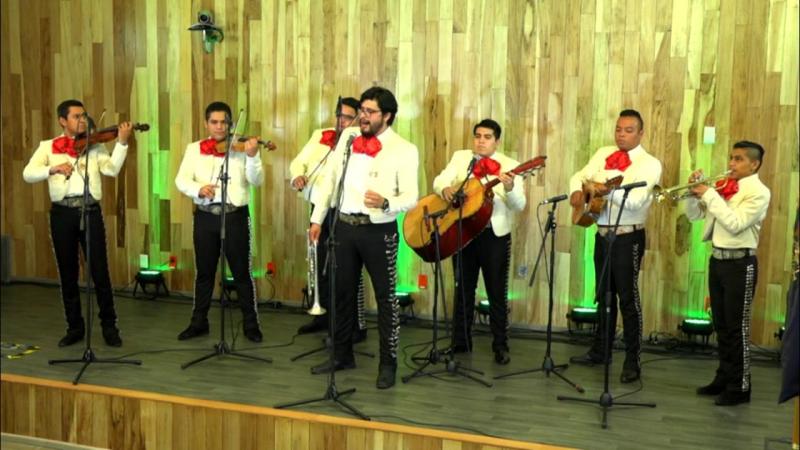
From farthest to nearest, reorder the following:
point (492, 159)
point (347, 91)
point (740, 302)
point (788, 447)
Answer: point (347, 91), point (492, 159), point (740, 302), point (788, 447)

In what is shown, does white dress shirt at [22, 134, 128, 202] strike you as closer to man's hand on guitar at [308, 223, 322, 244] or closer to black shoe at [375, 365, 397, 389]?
man's hand on guitar at [308, 223, 322, 244]

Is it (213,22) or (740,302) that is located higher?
(213,22)

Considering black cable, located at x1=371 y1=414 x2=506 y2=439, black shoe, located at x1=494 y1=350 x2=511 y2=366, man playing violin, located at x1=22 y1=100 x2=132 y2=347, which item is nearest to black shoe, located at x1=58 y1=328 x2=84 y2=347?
man playing violin, located at x1=22 y1=100 x2=132 y2=347

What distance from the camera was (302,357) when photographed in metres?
5.65

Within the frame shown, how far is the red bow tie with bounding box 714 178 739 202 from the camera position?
4.82 meters

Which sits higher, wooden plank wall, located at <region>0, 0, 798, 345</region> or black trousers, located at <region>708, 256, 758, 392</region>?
wooden plank wall, located at <region>0, 0, 798, 345</region>

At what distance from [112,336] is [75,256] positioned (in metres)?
0.63

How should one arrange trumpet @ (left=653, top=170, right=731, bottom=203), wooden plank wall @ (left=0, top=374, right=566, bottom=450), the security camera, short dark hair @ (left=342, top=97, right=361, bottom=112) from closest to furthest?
wooden plank wall @ (left=0, top=374, right=566, bottom=450) → trumpet @ (left=653, top=170, right=731, bottom=203) → short dark hair @ (left=342, top=97, right=361, bottom=112) → the security camera

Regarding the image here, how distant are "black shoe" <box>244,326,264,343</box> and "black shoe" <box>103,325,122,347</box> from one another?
2.95 feet

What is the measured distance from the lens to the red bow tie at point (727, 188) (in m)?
4.82

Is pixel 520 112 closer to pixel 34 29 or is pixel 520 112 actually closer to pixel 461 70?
pixel 461 70

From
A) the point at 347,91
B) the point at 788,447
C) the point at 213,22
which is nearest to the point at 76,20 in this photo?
the point at 213,22

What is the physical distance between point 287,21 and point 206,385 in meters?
3.43

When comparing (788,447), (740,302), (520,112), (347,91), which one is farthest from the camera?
(347,91)
